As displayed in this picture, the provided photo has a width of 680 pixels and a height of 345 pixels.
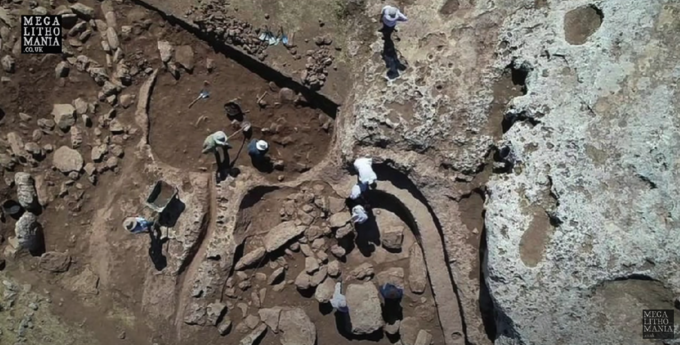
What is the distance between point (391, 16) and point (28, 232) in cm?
522

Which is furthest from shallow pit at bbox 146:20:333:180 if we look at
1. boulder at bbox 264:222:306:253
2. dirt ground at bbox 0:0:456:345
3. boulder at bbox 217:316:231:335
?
boulder at bbox 217:316:231:335

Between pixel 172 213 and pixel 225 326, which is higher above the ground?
pixel 172 213

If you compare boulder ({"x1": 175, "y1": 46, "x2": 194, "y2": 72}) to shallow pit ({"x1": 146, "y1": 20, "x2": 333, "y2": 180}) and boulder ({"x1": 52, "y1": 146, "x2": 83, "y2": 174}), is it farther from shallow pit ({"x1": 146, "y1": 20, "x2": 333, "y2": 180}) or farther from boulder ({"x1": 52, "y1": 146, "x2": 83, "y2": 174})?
boulder ({"x1": 52, "y1": 146, "x2": 83, "y2": 174})

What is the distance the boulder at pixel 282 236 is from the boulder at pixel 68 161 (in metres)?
2.64

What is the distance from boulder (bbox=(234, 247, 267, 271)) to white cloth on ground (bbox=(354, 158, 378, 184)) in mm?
1604

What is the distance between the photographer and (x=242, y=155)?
7645mm

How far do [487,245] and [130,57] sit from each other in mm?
5047

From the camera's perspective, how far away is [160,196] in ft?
24.2

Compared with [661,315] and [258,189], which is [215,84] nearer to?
[258,189]

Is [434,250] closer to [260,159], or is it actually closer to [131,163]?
[260,159]

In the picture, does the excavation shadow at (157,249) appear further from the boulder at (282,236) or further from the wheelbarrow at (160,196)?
the boulder at (282,236)

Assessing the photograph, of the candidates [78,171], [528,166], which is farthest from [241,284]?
[528,166]

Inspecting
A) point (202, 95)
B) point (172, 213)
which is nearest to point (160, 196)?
point (172, 213)

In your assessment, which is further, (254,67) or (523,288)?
(254,67)
